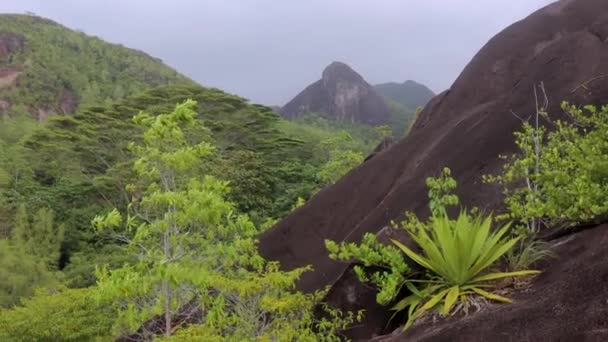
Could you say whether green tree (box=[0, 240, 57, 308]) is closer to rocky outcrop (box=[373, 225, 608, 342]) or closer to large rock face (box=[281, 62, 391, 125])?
rocky outcrop (box=[373, 225, 608, 342])

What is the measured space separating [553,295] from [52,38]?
59.4 m

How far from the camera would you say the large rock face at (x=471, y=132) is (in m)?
7.09

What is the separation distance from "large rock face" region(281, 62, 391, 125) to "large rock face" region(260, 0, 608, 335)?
2483 inches

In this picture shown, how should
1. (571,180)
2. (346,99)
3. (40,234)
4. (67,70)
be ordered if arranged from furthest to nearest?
(346,99) < (67,70) < (40,234) < (571,180)

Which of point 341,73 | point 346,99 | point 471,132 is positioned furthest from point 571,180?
point 341,73

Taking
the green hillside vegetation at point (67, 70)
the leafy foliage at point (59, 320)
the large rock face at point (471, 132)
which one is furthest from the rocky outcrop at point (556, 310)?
the green hillside vegetation at point (67, 70)

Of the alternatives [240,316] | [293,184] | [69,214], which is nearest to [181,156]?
[240,316]

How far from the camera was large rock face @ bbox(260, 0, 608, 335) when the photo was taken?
7086 mm

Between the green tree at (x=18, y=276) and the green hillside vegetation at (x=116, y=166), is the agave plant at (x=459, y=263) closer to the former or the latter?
the green tree at (x=18, y=276)

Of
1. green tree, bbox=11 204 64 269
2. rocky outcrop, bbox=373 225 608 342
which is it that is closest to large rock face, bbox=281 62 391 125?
green tree, bbox=11 204 64 269

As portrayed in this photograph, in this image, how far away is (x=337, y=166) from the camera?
21297mm

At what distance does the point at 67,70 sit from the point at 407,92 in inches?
2709

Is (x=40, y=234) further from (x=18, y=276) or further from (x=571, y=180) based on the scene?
(x=571, y=180)

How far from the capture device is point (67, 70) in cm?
4969
